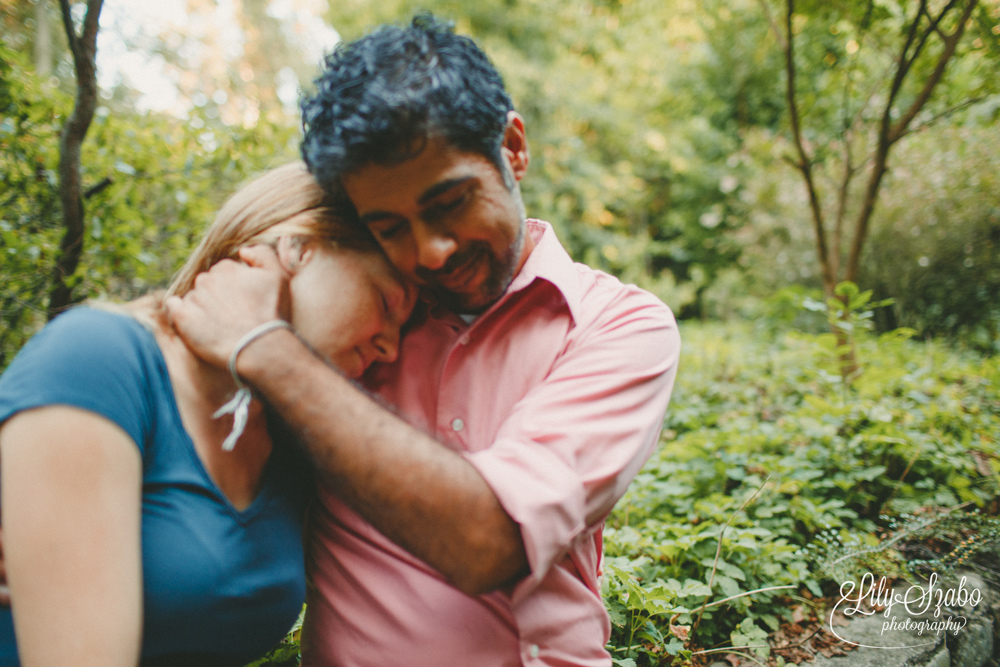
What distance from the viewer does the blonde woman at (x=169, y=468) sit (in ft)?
3.07

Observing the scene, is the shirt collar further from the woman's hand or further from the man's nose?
the woman's hand

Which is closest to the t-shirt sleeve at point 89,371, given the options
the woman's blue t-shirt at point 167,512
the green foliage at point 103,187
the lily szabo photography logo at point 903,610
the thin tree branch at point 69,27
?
the woman's blue t-shirt at point 167,512

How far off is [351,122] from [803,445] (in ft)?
9.94

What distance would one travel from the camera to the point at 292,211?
1451 millimetres

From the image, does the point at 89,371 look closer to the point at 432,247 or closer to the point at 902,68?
the point at 432,247

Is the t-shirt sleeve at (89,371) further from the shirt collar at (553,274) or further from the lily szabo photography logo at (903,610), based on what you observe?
the lily szabo photography logo at (903,610)

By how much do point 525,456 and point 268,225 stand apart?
2.95ft

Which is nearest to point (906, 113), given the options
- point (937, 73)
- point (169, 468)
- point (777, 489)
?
point (937, 73)

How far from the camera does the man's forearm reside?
3.47 feet

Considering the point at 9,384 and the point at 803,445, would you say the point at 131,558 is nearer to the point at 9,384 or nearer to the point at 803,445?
the point at 9,384

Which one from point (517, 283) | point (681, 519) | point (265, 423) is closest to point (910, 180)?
point (681, 519)

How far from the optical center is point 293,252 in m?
1.38

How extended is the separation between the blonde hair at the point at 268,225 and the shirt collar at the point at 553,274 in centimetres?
42

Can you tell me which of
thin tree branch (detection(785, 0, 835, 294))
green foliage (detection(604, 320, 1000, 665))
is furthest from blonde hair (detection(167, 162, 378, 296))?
thin tree branch (detection(785, 0, 835, 294))
